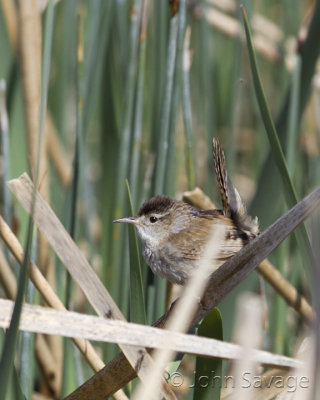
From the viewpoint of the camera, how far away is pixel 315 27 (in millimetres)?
2131

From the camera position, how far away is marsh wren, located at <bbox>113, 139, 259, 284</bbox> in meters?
2.25

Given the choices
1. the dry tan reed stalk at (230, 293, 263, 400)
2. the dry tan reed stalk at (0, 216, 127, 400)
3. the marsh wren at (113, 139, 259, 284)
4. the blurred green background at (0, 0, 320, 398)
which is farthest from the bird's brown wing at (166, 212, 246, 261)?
the dry tan reed stalk at (230, 293, 263, 400)

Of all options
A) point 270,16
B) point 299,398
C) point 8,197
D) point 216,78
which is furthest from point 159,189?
point 270,16

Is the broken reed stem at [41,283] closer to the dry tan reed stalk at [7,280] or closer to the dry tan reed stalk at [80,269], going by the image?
the dry tan reed stalk at [80,269]

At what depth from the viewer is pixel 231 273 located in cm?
157

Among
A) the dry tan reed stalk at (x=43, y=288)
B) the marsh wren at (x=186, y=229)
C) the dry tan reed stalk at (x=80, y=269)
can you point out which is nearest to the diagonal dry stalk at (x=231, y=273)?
the dry tan reed stalk at (x=80, y=269)

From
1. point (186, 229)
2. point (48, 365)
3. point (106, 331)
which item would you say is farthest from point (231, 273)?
point (48, 365)

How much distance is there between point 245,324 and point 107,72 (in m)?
1.80

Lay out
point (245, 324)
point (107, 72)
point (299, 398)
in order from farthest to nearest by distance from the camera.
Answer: point (107, 72)
point (299, 398)
point (245, 324)

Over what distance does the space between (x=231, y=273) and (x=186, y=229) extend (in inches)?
38.1

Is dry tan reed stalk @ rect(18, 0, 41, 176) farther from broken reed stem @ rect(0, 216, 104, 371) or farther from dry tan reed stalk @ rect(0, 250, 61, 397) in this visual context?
dry tan reed stalk @ rect(0, 250, 61, 397)

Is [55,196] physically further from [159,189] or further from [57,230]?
[57,230]

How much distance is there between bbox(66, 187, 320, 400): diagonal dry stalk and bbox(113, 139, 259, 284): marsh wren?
54cm

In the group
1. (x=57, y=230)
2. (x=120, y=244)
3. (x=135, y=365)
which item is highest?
(x=57, y=230)
